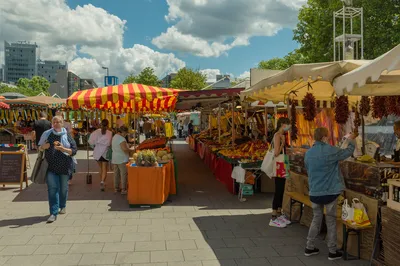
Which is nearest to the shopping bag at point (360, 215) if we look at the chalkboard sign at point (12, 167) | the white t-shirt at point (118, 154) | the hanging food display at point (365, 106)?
the hanging food display at point (365, 106)

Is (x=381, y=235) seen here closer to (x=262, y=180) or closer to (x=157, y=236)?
(x=157, y=236)

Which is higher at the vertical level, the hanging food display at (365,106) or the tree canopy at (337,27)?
the tree canopy at (337,27)

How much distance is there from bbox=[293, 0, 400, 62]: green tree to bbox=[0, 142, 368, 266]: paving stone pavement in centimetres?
1530

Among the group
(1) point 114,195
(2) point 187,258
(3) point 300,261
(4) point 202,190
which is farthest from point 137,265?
(4) point 202,190

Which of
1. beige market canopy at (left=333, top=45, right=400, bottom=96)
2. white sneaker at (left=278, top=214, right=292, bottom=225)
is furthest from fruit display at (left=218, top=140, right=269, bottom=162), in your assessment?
beige market canopy at (left=333, top=45, right=400, bottom=96)

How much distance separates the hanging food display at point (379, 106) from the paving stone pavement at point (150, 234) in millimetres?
2517

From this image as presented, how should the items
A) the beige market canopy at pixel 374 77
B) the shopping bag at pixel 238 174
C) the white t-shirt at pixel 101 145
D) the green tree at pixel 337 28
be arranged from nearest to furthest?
the beige market canopy at pixel 374 77
the shopping bag at pixel 238 174
the white t-shirt at pixel 101 145
the green tree at pixel 337 28

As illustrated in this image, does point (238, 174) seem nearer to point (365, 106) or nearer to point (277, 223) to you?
point (277, 223)

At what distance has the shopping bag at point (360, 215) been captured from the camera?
4.16 m

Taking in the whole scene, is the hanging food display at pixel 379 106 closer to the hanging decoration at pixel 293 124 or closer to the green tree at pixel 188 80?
the hanging decoration at pixel 293 124

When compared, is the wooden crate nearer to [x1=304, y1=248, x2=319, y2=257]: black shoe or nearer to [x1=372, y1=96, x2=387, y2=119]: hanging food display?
[x1=304, y1=248, x2=319, y2=257]: black shoe

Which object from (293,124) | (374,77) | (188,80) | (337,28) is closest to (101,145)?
(293,124)

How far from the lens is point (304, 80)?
16.8ft

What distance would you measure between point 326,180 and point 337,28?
780 inches
